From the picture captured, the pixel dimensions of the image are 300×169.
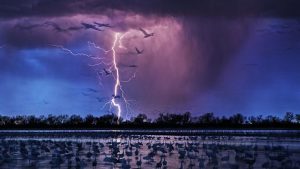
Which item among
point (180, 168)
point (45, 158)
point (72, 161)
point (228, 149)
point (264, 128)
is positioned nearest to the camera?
point (180, 168)

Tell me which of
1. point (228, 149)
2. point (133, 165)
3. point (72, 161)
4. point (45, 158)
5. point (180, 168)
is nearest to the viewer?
point (180, 168)

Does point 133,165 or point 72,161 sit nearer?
point 133,165

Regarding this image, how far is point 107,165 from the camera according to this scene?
30516 millimetres

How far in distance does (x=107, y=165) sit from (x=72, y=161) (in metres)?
3.87

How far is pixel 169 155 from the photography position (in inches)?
1483

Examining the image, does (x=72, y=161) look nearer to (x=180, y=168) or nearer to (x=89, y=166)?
(x=89, y=166)

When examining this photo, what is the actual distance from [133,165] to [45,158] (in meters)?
8.69

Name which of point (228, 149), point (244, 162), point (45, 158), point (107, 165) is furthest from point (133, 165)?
point (228, 149)

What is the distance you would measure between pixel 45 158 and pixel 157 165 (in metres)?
10.6

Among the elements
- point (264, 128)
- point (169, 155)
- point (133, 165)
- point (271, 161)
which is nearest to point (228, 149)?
point (169, 155)

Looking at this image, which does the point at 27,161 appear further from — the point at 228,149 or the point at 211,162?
the point at 228,149

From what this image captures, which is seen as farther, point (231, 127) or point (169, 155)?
point (231, 127)

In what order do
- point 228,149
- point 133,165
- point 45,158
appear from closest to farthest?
point 133,165, point 45,158, point 228,149

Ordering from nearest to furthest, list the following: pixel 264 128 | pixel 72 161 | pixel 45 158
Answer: pixel 72 161
pixel 45 158
pixel 264 128
